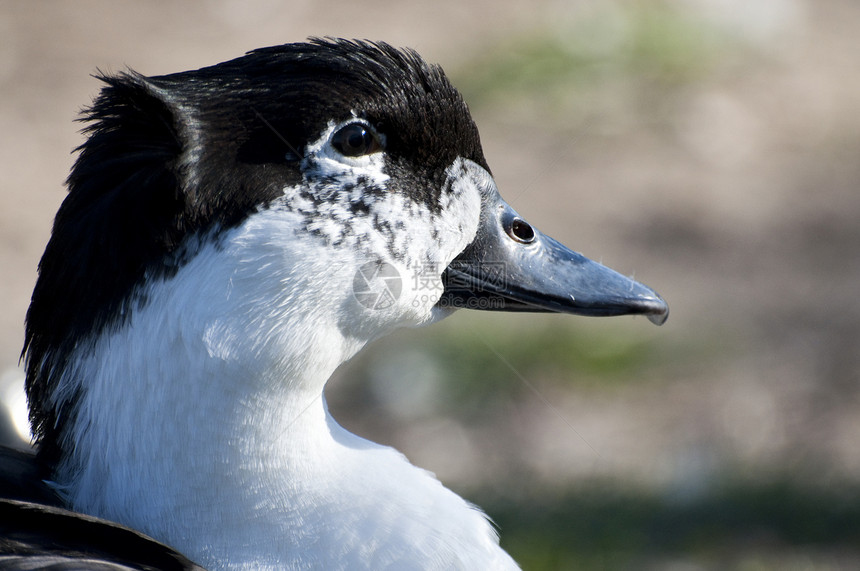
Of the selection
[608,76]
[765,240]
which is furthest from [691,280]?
A: [608,76]

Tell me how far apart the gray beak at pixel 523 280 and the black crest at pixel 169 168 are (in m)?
0.35

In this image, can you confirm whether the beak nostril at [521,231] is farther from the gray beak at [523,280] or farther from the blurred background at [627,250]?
the blurred background at [627,250]

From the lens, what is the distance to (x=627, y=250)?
4590 millimetres

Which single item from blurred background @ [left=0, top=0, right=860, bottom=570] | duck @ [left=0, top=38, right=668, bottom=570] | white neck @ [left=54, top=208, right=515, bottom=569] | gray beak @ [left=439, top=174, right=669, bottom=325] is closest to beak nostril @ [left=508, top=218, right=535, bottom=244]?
gray beak @ [left=439, top=174, right=669, bottom=325]

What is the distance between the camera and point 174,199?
59.1 inches

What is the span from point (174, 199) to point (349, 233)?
0.32m

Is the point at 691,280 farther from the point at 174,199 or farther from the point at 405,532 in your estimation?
the point at 174,199

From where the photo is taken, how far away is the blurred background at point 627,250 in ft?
10.9

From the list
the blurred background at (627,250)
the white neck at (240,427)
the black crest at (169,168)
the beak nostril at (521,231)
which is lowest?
the white neck at (240,427)

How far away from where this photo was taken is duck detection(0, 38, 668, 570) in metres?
1.54

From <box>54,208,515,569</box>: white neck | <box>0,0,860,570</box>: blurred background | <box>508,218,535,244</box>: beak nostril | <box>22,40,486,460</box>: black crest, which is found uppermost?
<box>0,0,860,570</box>: blurred background

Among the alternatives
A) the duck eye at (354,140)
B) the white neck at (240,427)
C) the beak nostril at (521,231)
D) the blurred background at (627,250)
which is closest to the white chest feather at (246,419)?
the white neck at (240,427)

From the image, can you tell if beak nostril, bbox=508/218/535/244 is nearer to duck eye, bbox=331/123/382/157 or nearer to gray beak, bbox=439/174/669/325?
gray beak, bbox=439/174/669/325

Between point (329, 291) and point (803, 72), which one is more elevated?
point (803, 72)
